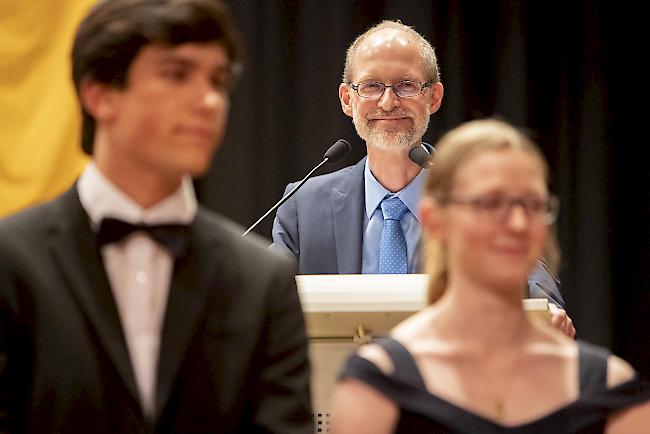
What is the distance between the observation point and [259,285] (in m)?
1.70

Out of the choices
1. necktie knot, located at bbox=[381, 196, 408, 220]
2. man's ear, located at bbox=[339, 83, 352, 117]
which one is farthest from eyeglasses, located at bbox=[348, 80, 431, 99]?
necktie knot, located at bbox=[381, 196, 408, 220]

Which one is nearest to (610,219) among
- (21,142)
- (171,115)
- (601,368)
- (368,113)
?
(368,113)

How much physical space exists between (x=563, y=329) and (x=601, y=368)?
0.80 meters

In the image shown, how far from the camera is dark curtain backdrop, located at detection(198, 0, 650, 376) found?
13.3ft

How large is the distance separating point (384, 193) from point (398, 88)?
0.33 m

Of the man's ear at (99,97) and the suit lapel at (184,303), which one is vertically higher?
the man's ear at (99,97)

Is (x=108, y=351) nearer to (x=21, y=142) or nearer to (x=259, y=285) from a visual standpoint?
(x=259, y=285)

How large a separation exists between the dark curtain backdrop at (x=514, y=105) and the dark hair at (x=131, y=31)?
7.80 feet

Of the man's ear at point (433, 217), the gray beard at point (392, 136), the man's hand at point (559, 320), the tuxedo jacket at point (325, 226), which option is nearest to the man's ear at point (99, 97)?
the man's ear at point (433, 217)

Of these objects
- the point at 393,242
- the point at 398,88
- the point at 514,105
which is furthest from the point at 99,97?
the point at 514,105

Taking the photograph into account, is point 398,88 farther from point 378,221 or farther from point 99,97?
point 99,97

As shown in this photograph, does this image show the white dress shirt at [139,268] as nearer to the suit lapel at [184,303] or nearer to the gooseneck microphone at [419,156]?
the suit lapel at [184,303]

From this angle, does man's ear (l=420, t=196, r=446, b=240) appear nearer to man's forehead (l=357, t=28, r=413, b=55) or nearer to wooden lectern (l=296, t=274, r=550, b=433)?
wooden lectern (l=296, t=274, r=550, b=433)

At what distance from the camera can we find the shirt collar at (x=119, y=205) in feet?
5.44
